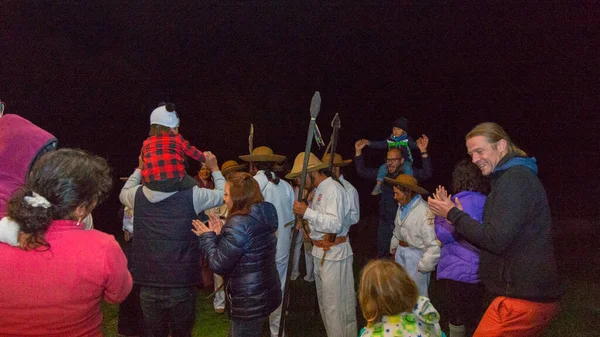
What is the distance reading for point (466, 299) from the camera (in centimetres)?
366

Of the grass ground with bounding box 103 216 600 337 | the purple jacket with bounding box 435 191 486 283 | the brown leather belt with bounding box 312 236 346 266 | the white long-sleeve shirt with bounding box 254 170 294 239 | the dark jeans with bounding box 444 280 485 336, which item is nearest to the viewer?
the purple jacket with bounding box 435 191 486 283

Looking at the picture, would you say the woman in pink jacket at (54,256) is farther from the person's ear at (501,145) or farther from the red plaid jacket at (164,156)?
the person's ear at (501,145)

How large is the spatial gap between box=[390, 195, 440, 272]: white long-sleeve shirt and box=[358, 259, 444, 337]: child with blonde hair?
6.18ft

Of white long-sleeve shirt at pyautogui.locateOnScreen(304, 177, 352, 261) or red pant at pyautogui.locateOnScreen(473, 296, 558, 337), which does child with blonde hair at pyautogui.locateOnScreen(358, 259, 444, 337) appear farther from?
white long-sleeve shirt at pyautogui.locateOnScreen(304, 177, 352, 261)

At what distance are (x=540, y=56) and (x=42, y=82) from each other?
11.3 metres

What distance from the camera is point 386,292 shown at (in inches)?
84.4

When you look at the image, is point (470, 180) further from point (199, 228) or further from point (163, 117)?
point (163, 117)

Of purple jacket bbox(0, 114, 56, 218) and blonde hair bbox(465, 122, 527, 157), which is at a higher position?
blonde hair bbox(465, 122, 527, 157)

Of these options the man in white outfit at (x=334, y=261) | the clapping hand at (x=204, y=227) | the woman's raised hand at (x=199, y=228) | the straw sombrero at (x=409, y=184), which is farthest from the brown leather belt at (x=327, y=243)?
the woman's raised hand at (x=199, y=228)

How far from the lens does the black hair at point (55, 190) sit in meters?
1.56

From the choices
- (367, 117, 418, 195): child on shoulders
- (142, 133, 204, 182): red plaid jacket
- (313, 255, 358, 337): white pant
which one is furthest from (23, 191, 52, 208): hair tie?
(367, 117, 418, 195): child on shoulders

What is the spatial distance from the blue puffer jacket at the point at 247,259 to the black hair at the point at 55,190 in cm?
131

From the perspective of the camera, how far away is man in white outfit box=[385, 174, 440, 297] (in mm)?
4066

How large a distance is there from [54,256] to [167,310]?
5.48 feet
